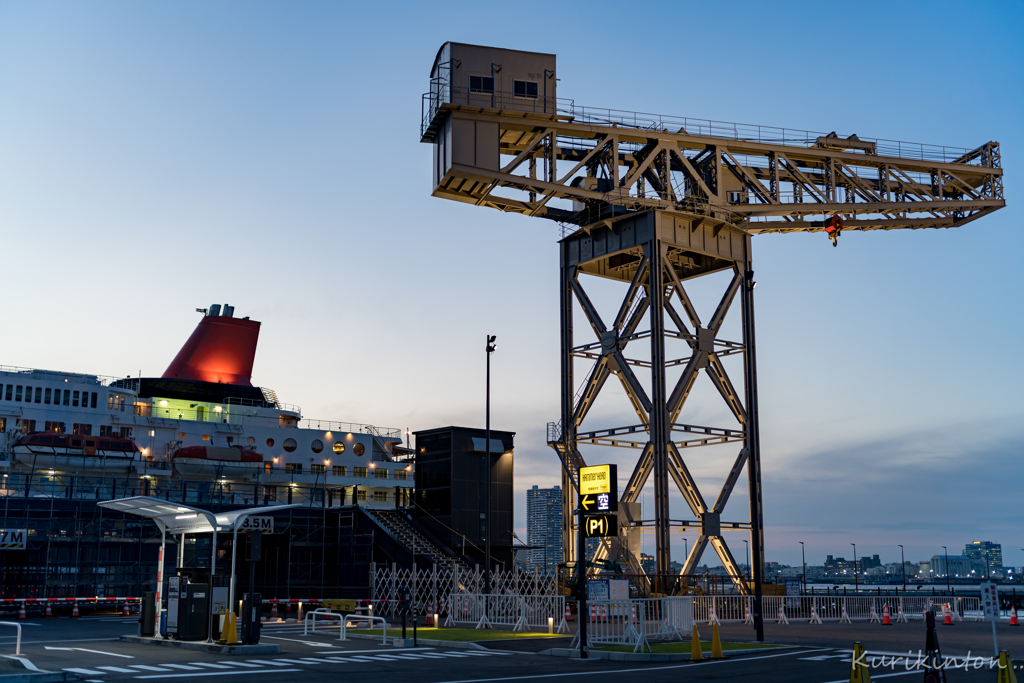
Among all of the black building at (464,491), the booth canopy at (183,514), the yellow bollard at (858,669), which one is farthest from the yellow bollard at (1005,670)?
the black building at (464,491)

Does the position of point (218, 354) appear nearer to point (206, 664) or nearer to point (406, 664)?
point (206, 664)

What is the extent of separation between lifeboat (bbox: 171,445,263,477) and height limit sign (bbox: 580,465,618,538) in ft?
146

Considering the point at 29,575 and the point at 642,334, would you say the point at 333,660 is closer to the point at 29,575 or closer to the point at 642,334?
the point at 642,334

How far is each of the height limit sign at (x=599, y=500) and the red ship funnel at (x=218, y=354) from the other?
5937 cm

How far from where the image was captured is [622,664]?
840 inches

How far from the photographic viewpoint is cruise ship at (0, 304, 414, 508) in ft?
188

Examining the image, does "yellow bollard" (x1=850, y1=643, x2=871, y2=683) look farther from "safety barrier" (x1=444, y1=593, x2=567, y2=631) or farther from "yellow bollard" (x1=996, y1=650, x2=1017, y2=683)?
"safety barrier" (x1=444, y1=593, x2=567, y2=631)

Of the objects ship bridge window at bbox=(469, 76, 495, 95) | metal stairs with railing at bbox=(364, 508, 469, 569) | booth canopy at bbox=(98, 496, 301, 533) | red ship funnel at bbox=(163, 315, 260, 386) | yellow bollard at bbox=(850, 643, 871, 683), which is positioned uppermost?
ship bridge window at bbox=(469, 76, 495, 95)

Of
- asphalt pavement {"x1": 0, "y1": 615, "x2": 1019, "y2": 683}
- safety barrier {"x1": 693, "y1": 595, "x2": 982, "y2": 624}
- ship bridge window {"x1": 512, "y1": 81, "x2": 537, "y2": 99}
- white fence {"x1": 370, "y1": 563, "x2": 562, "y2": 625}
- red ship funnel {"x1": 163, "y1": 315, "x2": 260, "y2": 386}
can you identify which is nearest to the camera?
asphalt pavement {"x1": 0, "y1": 615, "x2": 1019, "y2": 683}

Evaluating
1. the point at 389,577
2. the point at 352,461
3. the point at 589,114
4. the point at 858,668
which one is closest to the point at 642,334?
the point at 589,114

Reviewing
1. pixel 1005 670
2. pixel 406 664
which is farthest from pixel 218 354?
pixel 1005 670

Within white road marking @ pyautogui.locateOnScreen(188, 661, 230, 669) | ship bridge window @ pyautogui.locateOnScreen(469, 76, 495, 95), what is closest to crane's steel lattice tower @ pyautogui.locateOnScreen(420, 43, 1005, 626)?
ship bridge window @ pyautogui.locateOnScreen(469, 76, 495, 95)

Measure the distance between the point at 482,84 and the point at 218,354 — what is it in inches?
1887

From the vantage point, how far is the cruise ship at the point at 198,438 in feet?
188
